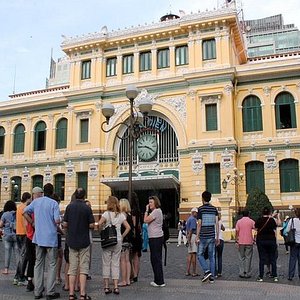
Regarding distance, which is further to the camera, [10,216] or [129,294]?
[10,216]

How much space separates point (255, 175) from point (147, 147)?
7.69m

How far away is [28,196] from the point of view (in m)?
9.91

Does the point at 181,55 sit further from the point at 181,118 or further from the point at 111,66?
the point at 111,66

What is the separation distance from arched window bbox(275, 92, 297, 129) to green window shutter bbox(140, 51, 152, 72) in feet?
30.9

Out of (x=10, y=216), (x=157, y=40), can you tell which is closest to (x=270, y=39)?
(x=157, y=40)

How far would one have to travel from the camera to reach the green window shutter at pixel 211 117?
93.4 feet

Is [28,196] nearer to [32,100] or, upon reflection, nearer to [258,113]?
[258,113]

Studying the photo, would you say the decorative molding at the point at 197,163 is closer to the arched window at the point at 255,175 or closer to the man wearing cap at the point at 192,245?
the arched window at the point at 255,175

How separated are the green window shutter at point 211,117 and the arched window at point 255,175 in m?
3.44

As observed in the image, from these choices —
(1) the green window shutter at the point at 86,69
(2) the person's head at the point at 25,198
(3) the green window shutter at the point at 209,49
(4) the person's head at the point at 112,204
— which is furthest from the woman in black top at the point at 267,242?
(1) the green window shutter at the point at 86,69

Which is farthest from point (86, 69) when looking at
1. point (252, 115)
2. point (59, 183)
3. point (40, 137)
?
point (252, 115)

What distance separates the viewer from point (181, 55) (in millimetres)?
30344

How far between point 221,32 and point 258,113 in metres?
6.04

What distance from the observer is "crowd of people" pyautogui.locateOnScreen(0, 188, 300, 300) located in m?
7.75
